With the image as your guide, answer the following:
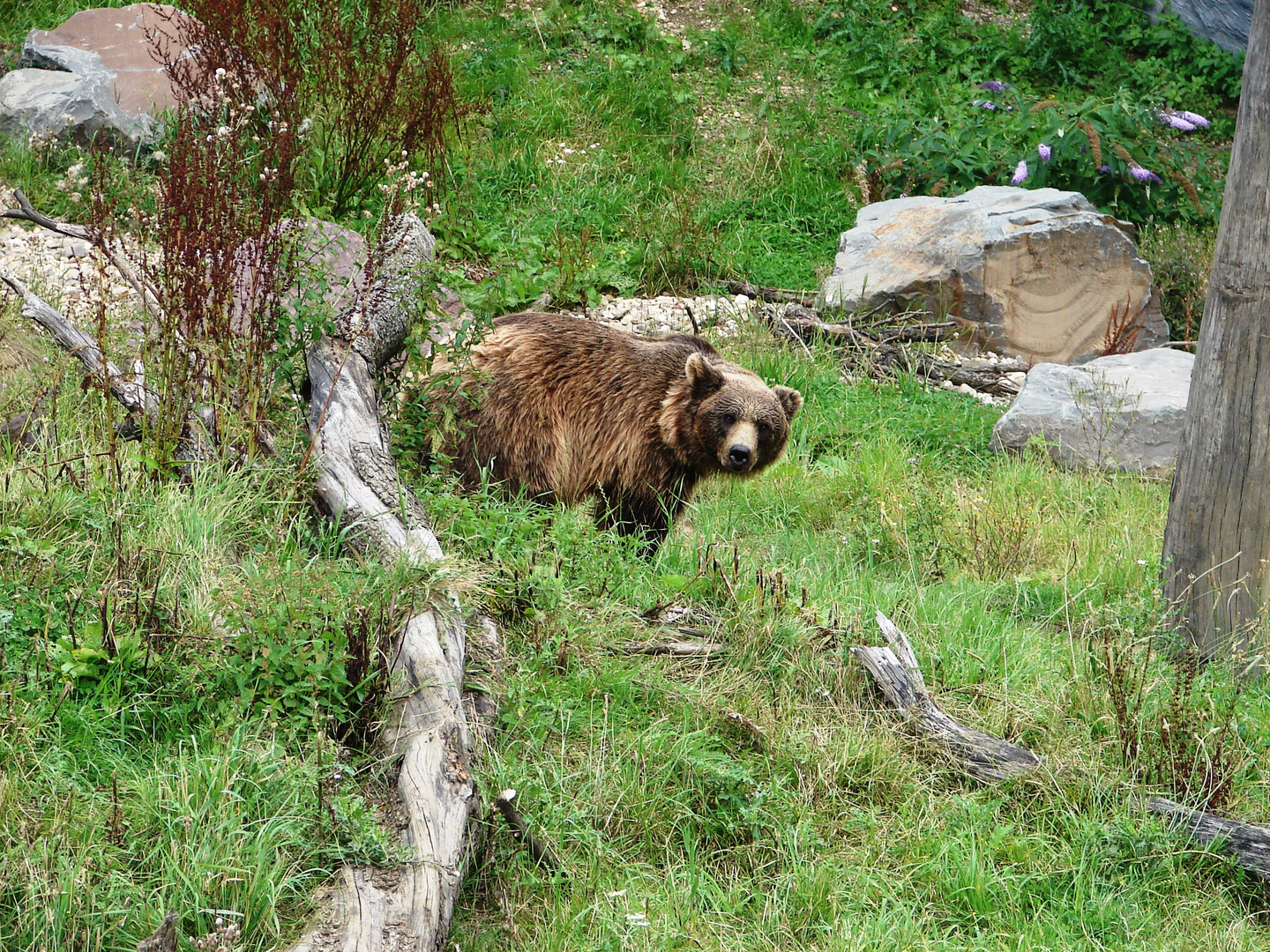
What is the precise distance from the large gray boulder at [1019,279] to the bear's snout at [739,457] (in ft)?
11.1

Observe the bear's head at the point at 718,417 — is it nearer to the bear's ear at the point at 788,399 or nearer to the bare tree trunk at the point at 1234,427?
the bear's ear at the point at 788,399

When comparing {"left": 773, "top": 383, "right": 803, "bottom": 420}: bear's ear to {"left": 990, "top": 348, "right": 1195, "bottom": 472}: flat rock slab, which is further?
{"left": 990, "top": 348, "right": 1195, "bottom": 472}: flat rock slab

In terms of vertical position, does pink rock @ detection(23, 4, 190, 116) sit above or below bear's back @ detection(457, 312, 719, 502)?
above

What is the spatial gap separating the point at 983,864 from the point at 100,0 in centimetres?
1062

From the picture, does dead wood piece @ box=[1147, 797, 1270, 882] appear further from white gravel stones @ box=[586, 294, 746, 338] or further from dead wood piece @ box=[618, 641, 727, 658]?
white gravel stones @ box=[586, 294, 746, 338]

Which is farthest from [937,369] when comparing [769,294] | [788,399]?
[788,399]

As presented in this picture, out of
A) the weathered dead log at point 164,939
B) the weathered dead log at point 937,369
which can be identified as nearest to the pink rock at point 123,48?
the weathered dead log at point 937,369

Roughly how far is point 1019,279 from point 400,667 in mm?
6515

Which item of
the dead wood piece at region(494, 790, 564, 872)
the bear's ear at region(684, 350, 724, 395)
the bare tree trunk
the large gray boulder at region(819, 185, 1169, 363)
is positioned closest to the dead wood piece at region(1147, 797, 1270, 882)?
the bare tree trunk

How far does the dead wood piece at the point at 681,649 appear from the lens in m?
4.13

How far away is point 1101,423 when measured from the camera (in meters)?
6.98

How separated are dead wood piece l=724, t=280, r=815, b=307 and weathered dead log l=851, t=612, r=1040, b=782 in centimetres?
487

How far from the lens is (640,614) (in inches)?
170

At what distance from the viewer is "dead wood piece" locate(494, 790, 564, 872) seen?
3.23m
